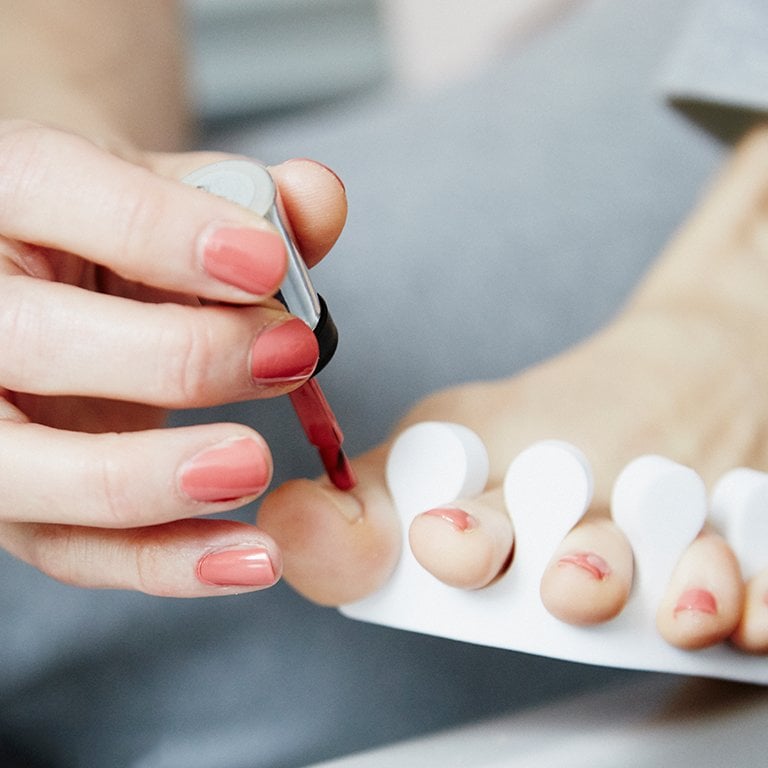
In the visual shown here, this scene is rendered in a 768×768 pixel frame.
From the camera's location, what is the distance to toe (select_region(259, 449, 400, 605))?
→ 0.39m

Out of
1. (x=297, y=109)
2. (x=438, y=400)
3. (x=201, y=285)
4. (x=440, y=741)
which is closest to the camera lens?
(x=201, y=285)

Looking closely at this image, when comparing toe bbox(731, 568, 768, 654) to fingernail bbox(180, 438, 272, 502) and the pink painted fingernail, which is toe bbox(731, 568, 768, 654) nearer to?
the pink painted fingernail

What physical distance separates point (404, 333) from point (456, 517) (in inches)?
7.1

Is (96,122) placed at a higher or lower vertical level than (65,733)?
higher

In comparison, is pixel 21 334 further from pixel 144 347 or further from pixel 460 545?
pixel 460 545

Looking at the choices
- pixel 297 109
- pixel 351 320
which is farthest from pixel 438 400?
pixel 297 109

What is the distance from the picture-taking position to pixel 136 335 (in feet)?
0.96

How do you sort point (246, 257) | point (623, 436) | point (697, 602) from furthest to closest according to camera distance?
point (623, 436), point (697, 602), point (246, 257)

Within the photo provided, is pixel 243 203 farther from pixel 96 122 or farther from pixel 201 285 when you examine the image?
pixel 96 122

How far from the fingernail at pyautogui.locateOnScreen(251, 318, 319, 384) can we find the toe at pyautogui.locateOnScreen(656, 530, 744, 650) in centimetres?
18

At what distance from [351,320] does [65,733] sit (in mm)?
250

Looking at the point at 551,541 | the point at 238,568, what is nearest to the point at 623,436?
the point at 551,541

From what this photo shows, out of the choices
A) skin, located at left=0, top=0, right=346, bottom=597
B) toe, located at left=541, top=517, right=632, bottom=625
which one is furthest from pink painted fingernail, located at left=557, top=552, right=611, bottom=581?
skin, located at left=0, top=0, right=346, bottom=597

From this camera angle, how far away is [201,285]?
0.29 meters
